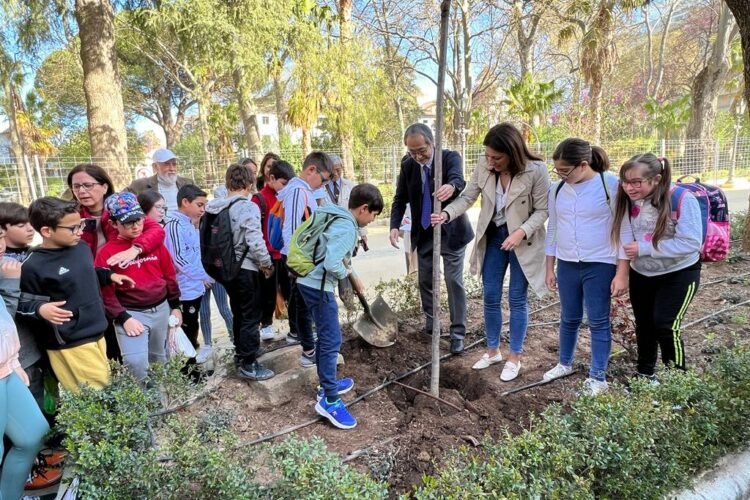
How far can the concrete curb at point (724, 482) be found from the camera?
2191 mm

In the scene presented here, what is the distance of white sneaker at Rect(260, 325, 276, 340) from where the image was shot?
432cm

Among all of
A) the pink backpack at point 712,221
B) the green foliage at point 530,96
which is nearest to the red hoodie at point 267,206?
the pink backpack at point 712,221

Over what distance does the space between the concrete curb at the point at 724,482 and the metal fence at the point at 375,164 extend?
8.09m

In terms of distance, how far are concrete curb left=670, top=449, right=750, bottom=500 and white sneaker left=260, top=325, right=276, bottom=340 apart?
3191 mm

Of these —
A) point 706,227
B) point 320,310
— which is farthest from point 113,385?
point 706,227

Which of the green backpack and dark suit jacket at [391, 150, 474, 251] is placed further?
dark suit jacket at [391, 150, 474, 251]

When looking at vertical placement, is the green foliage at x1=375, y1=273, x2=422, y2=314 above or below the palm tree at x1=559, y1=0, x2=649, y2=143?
below

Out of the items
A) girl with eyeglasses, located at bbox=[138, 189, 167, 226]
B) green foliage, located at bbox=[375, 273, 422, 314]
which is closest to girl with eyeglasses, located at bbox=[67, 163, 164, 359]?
girl with eyeglasses, located at bbox=[138, 189, 167, 226]

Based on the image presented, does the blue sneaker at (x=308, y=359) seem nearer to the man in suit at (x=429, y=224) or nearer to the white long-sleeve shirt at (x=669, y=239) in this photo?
the man in suit at (x=429, y=224)

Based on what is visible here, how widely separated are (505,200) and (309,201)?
1.49 meters

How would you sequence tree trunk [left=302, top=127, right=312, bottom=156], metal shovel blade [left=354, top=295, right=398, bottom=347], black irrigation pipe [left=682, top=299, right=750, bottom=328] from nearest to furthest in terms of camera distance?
1. metal shovel blade [left=354, top=295, right=398, bottom=347]
2. black irrigation pipe [left=682, top=299, right=750, bottom=328]
3. tree trunk [left=302, top=127, right=312, bottom=156]

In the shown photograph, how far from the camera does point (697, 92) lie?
17.5 meters

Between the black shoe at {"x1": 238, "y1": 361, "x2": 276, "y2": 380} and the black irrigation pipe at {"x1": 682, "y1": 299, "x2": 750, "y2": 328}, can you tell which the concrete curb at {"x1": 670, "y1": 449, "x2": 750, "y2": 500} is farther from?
the black shoe at {"x1": 238, "y1": 361, "x2": 276, "y2": 380}

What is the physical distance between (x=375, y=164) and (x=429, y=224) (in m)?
10.3
